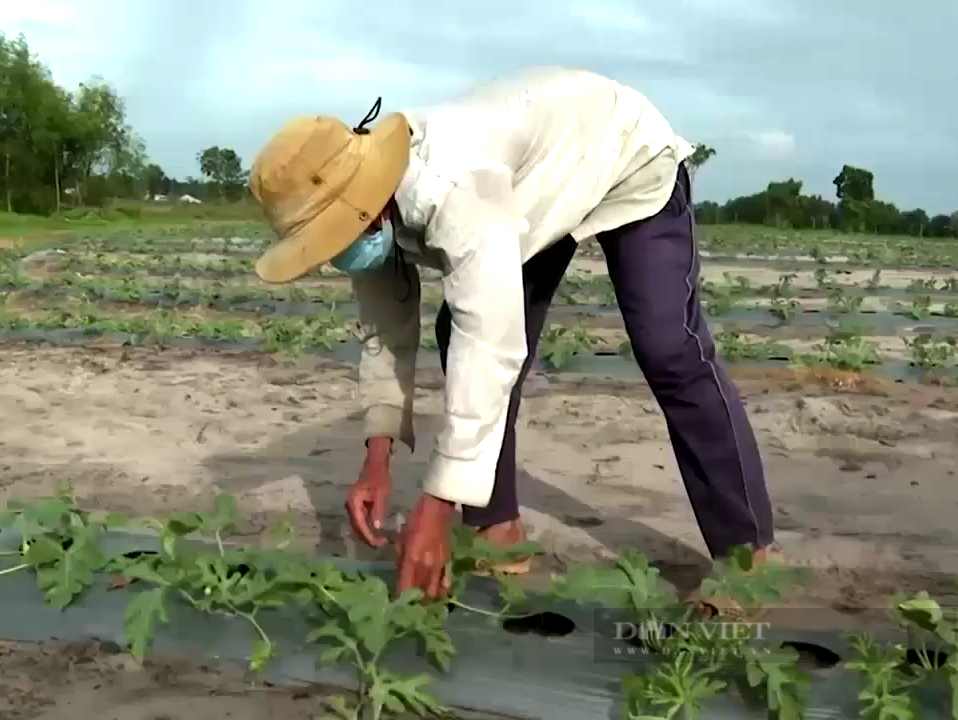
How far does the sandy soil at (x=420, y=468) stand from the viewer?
1838 millimetres

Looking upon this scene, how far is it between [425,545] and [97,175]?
32.0 metres

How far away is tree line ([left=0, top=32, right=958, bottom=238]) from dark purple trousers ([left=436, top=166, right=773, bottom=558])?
22988mm

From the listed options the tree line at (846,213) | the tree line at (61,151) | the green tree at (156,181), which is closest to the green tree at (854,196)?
the tree line at (846,213)

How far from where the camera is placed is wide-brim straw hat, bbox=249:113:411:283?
1571 millimetres

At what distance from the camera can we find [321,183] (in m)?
1.57

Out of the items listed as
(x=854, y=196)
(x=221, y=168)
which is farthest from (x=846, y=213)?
(x=221, y=168)

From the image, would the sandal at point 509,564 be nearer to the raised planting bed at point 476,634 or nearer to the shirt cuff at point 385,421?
the raised planting bed at point 476,634

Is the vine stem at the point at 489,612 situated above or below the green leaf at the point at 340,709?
above

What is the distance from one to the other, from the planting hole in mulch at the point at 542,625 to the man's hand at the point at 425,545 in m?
0.23

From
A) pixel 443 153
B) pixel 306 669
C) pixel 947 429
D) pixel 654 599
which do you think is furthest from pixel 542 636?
pixel 947 429

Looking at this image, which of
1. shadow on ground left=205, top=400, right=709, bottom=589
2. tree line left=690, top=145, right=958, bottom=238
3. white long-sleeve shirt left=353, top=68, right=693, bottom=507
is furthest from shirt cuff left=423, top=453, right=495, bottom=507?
tree line left=690, top=145, right=958, bottom=238

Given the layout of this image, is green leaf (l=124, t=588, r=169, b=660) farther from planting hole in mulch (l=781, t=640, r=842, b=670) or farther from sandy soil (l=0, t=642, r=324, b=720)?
planting hole in mulch (l=781, t=640, r=842, b=670)

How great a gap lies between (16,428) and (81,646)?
215cm

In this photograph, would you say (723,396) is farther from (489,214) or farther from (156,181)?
(156,181)
